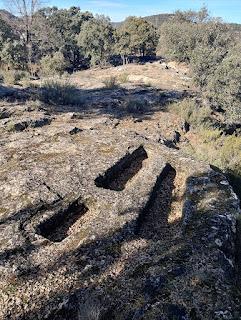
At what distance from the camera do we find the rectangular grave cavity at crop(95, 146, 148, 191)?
535 cm

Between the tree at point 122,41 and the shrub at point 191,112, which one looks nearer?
the shrub at point 191,112

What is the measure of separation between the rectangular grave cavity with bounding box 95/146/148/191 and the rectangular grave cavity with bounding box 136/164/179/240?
0.80 metres

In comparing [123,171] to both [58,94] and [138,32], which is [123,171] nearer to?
[58,94]

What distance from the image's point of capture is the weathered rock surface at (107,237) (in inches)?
98.3

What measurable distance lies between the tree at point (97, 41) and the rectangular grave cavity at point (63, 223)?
121ft

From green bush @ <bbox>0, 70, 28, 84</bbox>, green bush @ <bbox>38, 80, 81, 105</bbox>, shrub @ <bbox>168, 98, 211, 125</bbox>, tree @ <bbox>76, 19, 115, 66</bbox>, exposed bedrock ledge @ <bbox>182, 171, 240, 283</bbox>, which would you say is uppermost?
tree @ <bbox>76, 19, 115, 66</bbox>

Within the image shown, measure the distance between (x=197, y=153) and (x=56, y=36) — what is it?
3771 centimetres

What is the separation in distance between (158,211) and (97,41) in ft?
126

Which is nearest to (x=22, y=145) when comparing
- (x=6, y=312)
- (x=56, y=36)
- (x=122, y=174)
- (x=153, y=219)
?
(x=122, y=174)

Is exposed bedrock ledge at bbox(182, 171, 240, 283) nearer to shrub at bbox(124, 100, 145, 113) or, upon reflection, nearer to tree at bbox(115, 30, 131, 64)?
shrub at bbox(124, 100, 145, 113)

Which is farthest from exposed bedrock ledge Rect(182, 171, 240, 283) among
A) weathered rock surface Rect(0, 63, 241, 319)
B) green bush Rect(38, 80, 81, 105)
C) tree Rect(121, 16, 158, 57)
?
tree Rect(121, 16, 158, 57)

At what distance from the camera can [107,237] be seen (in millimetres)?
3518

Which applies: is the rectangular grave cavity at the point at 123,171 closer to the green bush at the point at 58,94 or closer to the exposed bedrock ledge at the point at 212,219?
the exposed bedrock ledge at the point at 212,219

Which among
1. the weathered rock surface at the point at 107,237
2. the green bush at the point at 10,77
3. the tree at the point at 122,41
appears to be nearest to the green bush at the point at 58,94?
the green bush at the point at 10,77
